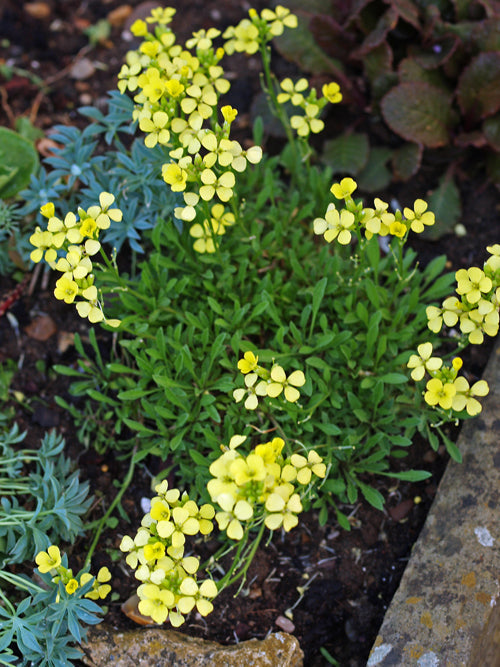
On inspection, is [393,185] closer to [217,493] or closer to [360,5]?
[360,5]

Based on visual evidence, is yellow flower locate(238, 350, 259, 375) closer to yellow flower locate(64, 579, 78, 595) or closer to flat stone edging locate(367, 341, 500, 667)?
yellow flower locate(64, 579, 78, 595)

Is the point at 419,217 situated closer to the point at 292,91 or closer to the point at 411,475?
the point at 292,91

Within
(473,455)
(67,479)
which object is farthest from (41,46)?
(473,455)

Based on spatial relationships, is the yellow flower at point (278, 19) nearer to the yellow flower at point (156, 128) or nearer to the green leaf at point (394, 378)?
the yellow flower at point (156, 128)

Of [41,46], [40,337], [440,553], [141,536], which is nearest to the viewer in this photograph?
[141,536]

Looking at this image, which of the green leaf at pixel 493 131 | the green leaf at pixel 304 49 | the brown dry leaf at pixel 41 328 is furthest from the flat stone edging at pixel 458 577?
the green leaf at pixel 304 49

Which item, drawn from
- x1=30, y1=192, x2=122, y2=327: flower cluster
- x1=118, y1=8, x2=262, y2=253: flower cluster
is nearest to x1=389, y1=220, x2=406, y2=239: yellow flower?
x1=118, y1=8, x2=262, y2=253: flower cluster
